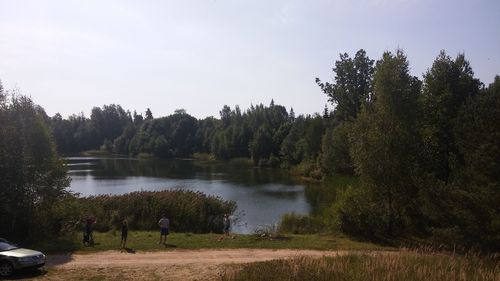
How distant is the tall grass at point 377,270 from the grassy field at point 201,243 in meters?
8.64

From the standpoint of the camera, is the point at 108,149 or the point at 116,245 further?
the point at 108,149

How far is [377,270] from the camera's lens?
13.2 m

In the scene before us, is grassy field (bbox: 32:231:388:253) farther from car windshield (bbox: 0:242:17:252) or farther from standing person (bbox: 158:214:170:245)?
car windshield (bbox: 0:242:17:252)

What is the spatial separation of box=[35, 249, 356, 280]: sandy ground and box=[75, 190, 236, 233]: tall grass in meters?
9.11

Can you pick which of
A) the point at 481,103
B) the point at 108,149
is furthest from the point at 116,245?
the point at 108,149

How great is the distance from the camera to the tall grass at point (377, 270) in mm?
12609

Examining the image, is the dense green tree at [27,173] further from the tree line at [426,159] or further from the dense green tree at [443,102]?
the dense green tree at [443,102]

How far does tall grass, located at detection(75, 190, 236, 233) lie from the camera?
31781 mm

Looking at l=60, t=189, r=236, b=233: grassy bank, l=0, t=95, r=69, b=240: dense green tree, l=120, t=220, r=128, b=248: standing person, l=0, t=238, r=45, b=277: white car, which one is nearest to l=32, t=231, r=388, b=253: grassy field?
l=120, t=220, r=128, b=248: standing person

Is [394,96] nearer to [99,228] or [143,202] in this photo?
[143,202]

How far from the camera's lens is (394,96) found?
2812cm

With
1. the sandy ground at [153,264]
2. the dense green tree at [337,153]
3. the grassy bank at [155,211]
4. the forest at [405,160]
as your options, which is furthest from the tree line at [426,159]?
the dense green tree at [337,153]

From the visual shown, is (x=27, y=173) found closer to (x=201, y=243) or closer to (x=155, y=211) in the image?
(x=155, y=211)

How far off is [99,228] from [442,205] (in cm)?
2066
